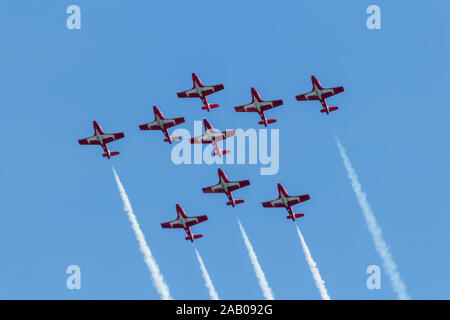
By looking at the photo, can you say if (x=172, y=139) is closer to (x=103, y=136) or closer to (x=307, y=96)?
(x=103, y=136)

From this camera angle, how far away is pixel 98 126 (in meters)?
189

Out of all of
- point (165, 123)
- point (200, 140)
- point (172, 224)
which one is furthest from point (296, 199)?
point (165, 123)

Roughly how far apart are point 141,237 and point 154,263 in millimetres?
6094

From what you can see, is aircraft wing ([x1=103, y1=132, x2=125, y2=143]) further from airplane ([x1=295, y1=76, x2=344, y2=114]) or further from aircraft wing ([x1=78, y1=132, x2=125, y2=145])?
airplane ([x1=295, y1=76, x2=344, y2=114])

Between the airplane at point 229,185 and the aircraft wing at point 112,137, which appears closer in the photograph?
the airplane at point 229,185

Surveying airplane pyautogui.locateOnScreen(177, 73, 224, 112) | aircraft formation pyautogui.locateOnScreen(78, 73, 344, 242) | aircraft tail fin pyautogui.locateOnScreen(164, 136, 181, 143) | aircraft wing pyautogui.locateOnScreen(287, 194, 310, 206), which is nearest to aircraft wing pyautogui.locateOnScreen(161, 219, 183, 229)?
aircraft formation pyautogui.locateOnScreen(78, 73, 344, 242)

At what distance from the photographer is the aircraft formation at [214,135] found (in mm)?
187375

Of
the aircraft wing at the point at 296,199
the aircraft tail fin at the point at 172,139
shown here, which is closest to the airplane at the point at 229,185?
the aircraft wing at the point at 296,199

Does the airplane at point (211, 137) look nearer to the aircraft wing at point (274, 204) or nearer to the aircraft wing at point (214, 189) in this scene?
the aircraft wing at point (214, 189)

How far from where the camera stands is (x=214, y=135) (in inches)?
7510

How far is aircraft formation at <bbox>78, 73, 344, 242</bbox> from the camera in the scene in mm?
187375
